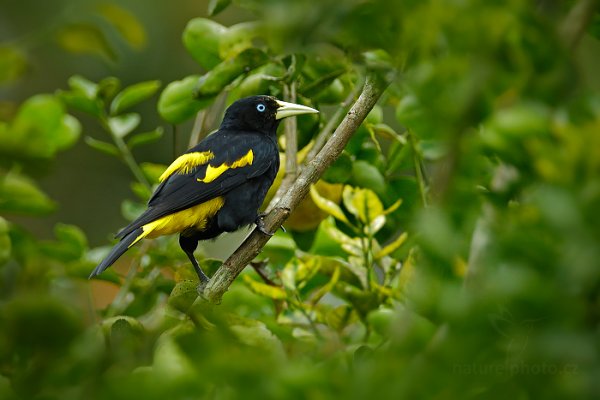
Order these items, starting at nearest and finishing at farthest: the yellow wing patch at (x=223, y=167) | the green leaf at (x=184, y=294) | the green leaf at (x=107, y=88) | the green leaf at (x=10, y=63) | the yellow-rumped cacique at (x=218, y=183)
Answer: the green leaf at (x=10, y=63) < the green leaf at (x=184, y=294) < the green leaf at (x=107, y=88) < the yellow-rumped cacique at (x=218, y=183) < the yellow wing patch at (x=223, y=167)

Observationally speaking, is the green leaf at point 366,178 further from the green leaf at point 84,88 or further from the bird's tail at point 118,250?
the green leaf at point 84,88

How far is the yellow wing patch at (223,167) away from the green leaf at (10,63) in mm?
2590

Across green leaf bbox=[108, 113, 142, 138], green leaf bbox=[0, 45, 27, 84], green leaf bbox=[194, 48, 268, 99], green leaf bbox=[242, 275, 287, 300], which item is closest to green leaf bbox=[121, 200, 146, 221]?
green leaf bbox=[108, 113, 142, 138]

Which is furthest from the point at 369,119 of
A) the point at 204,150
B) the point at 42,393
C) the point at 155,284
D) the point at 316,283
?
the point at 42,393

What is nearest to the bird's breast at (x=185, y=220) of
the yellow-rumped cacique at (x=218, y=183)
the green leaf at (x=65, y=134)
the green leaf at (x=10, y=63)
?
the yellow-rumped cacique at (x=218, y=183)

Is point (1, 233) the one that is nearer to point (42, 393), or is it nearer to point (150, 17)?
Answer: point (42, 393)

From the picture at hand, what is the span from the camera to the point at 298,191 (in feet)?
8.17

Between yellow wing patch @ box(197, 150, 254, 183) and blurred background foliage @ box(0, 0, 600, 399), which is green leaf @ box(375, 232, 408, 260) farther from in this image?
yellow wing patch @ box(197, 150, 254, 183)

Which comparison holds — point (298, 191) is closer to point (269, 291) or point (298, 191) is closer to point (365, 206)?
point (365, 206)

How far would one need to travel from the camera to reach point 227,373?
773 millimetres

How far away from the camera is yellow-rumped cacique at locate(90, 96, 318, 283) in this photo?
11.1ft

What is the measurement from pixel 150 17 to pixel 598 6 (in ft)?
25.2

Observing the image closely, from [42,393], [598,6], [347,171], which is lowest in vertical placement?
[347,171]

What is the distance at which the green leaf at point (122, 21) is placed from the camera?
104 centimetres
